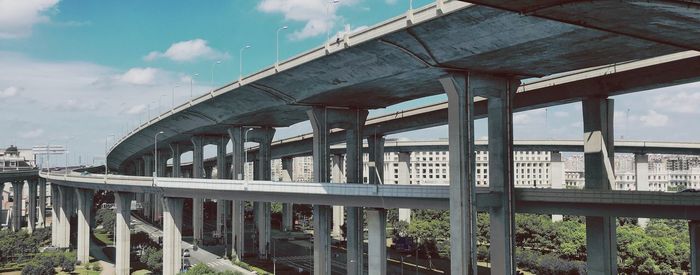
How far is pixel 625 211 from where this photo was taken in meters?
40.9

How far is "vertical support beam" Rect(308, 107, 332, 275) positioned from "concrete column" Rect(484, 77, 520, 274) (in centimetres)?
2387

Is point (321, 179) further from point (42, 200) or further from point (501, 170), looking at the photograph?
point (42, 200)

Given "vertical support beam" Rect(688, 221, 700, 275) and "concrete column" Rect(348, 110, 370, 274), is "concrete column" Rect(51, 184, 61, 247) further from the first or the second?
"vertical support beam" Rect(688, 221, 700, 275)

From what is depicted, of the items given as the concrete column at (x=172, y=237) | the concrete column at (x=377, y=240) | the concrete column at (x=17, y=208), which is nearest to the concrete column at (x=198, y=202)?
the concrete column at (x=172, y=237)

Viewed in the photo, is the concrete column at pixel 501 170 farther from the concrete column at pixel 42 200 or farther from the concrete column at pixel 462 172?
the concrete column at pixel 42 200

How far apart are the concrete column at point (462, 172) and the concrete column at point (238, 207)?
46.6 metres

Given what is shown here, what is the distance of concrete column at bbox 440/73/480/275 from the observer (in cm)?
4441

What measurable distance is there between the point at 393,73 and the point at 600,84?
1832cm

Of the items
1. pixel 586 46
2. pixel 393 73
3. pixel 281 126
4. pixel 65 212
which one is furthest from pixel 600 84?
pixel 65 212

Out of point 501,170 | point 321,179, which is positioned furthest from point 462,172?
point 321,179

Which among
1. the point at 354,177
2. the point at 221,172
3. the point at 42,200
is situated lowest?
the point at 42,200

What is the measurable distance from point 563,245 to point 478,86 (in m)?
47.0

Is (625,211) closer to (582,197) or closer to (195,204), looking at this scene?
(582,197)

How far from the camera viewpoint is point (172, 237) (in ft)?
236
